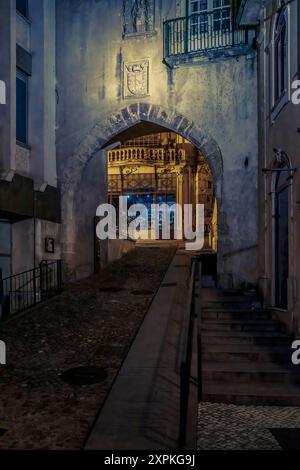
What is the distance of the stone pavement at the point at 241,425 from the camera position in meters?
5.63

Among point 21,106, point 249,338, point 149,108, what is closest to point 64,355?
point 249,338

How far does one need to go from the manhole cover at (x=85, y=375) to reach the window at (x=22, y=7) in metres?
Answer: 11.3

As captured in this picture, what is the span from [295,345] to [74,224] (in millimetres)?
8476

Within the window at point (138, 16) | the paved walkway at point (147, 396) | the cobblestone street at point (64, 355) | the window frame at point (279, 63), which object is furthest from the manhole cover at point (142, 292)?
the window at point (138, 16)

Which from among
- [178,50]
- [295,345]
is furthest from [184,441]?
[178,50]

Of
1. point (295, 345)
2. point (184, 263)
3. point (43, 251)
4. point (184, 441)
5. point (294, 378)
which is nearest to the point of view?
point (184, 441)

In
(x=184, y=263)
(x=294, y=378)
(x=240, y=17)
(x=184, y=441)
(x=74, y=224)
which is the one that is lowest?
(x=294, y=378)

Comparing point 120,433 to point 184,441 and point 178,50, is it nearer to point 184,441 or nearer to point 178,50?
point 184,441

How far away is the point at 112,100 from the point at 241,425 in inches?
442

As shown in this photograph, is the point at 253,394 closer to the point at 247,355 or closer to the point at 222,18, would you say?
the point at 247,355

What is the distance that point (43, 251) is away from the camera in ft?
43.0

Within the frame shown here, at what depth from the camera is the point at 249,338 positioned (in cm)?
986

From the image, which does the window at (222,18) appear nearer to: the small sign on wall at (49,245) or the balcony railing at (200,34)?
the balcony railing at (200,34)

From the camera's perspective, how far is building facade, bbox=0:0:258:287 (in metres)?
12.7
